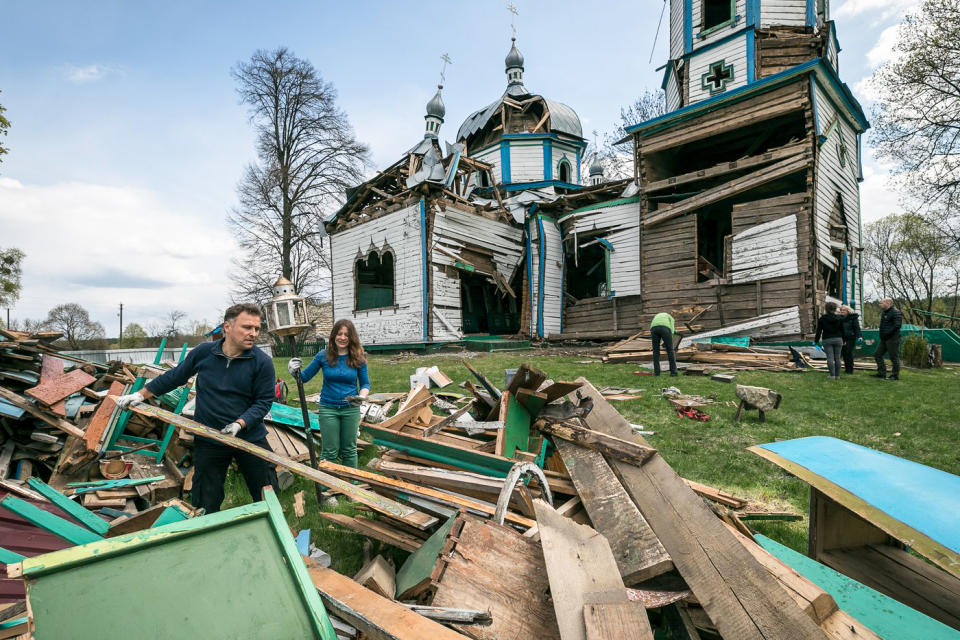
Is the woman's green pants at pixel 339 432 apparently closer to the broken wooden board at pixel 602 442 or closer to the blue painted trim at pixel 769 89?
the broken wooden board at pixel 602 442

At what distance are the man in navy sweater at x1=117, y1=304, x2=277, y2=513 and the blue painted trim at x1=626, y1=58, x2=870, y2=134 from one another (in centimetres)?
1450

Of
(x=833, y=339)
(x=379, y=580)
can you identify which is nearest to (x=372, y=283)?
(x=833, y=339)

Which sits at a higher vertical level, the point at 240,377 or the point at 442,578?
the point at 240,377

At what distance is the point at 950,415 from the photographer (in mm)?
6305

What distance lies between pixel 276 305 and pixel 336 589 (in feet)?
26.4

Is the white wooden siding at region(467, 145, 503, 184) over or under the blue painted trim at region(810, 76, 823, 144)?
over

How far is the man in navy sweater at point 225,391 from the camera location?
3.42m

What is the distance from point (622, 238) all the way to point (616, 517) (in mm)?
13962

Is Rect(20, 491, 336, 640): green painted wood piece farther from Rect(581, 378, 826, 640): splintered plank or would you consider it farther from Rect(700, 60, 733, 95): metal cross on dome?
Rect(700, 60, 733, 95): metal cross on dome

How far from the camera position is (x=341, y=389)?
14.8 ft

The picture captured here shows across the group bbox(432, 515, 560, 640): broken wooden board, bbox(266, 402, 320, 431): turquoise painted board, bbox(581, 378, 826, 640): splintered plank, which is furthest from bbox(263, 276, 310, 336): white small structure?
bbox(581, 378, 826, 640): splintered plank

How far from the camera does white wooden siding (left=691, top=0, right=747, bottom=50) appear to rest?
45.1 ft

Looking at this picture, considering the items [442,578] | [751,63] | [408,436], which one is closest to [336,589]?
[442,578]

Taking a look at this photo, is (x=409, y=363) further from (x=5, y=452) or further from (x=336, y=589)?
(x=336, y=589)
